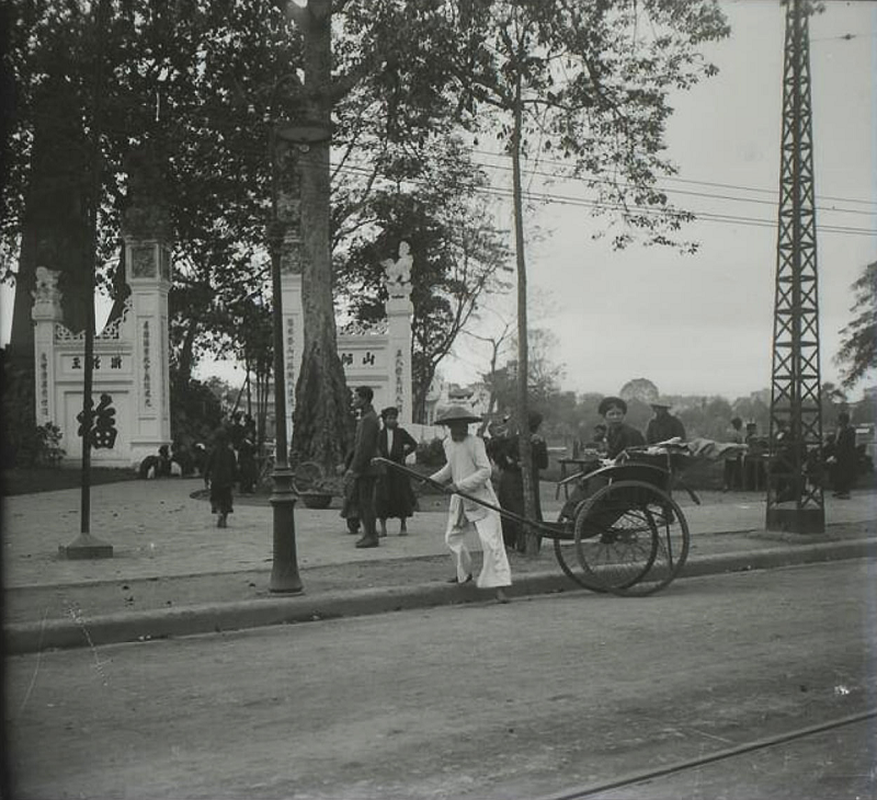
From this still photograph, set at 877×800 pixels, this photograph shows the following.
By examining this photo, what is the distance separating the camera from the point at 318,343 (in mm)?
18859

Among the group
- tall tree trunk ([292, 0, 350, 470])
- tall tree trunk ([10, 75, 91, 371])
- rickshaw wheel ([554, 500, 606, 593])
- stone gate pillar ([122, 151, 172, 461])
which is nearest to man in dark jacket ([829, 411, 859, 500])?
tall tree trunk ([292, 0, 350, 470])

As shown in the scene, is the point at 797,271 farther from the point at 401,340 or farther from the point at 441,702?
the point at 401,340

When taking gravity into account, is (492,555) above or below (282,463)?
below

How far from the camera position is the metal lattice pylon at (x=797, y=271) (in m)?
11.7

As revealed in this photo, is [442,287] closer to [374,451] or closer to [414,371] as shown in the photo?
[414,371]

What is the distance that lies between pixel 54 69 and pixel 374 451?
6520 millimetres

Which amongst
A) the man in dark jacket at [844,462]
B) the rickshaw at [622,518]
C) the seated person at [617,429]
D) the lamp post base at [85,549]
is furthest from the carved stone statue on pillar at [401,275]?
the rickshaw at [622,518]

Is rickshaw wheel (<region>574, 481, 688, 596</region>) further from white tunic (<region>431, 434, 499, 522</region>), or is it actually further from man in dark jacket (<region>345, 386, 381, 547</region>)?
man in dark jacket (<region>345, 386, 381, 547</region>)

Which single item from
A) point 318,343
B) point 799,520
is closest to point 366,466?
point 799,520

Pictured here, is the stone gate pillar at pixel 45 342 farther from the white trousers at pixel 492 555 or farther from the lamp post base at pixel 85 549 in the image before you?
the white trousers at pixel 492 555

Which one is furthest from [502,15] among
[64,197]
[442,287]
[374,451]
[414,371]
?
[414,371]

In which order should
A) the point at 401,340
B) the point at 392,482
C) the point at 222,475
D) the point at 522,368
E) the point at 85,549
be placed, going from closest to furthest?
the point at 85,549 → the point at 522,368 → the point at 392,482 → the point at 222,475 → the point at 401,340

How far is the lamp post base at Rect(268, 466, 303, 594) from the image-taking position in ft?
27.7

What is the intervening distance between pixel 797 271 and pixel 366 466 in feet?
17.9
